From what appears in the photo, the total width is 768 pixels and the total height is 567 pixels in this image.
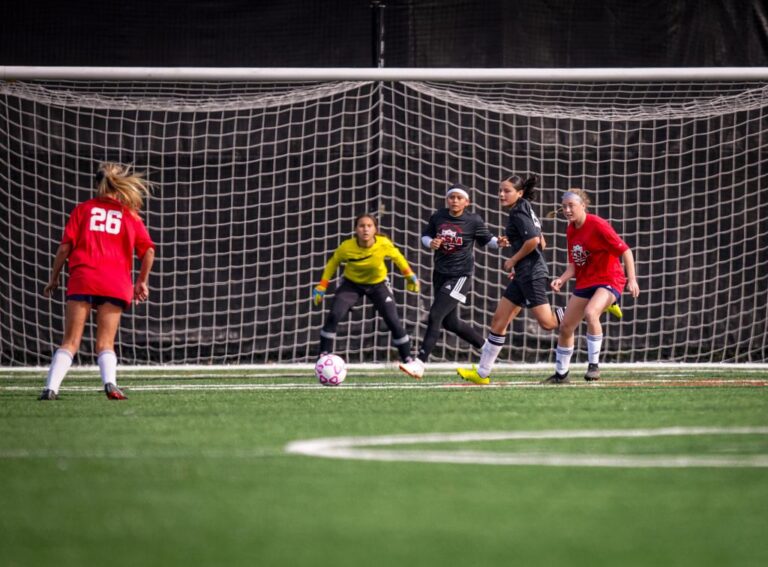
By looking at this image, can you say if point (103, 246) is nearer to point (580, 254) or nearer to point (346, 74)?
point (580, 254)

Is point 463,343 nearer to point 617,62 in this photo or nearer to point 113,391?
point 617,62

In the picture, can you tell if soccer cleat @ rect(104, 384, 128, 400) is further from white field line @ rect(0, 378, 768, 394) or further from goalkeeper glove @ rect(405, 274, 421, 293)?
goalkeeper glove @ rect(405, 274, 421, 293)

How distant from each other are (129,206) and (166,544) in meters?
5.61

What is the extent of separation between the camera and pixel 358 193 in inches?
547

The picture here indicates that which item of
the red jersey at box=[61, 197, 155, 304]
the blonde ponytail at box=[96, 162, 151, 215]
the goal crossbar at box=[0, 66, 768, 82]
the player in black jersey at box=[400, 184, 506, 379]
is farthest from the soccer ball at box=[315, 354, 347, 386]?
the goal crossbar at box=[0, 66, 768, 82]

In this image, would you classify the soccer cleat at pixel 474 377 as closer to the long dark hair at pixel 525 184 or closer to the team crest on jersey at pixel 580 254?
the team crest on jersey at pixel 580 254

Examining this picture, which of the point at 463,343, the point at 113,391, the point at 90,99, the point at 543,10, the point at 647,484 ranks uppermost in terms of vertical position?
the point at 543,10

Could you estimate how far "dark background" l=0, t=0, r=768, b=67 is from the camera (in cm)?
1361

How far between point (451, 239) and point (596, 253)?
164cm

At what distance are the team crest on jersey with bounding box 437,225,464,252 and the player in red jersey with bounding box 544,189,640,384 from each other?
1325 mm

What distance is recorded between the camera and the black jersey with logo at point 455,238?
11.2 meters

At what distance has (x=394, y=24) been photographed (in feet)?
45.2

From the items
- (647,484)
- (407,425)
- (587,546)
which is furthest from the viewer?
(407,425)

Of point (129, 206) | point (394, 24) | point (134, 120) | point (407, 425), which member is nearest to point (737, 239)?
point (394, 24)
